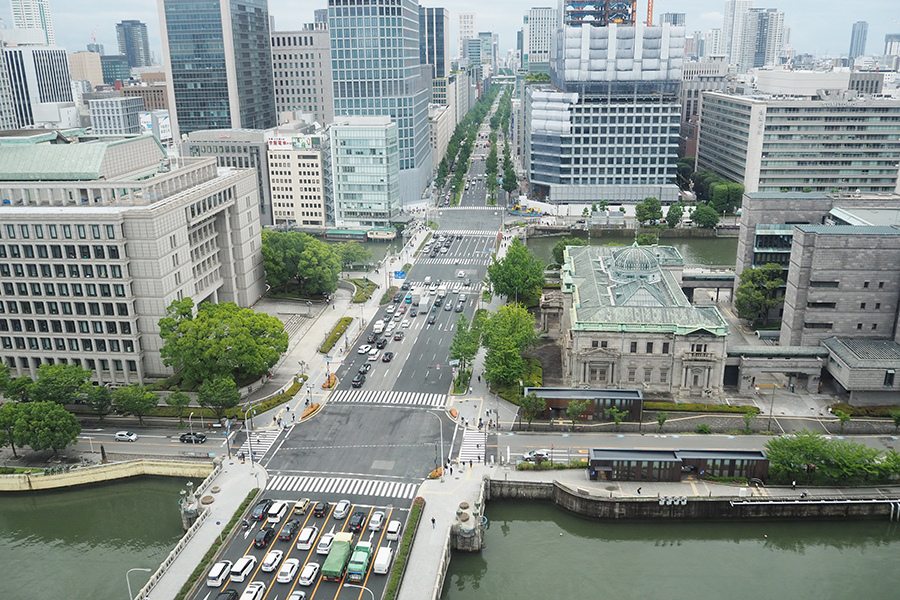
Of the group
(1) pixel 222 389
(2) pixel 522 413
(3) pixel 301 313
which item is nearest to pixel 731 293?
(2) pixel 522 413

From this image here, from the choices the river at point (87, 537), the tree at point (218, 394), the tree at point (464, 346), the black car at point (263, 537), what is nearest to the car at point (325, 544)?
the black car at point (263, 537)

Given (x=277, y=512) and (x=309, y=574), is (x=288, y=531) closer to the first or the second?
(x=277, y=512)

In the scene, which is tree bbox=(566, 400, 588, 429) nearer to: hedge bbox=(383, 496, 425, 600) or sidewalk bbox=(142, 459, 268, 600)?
hedge bbox=(383, 496, 425, 600)

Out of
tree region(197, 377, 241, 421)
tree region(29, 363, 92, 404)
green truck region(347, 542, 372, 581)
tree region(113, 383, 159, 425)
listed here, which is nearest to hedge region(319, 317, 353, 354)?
tree region(197, 377, 241, 421)

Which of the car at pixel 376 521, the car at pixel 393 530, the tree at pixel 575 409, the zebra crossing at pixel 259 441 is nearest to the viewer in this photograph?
the car at pixel 393 530

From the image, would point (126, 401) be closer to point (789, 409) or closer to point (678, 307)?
point (678, 307)

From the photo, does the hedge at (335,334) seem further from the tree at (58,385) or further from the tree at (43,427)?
the tree at (43,427)
